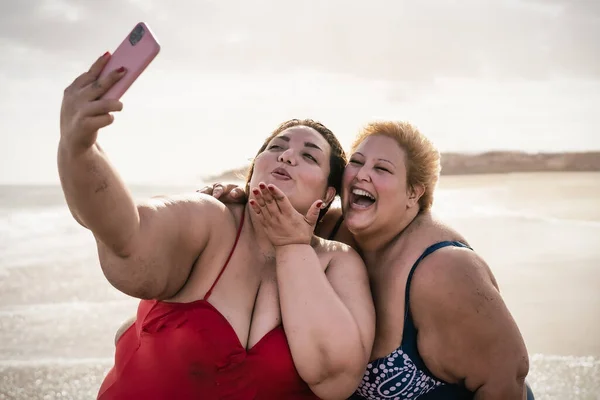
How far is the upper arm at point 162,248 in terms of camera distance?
7.73 feet

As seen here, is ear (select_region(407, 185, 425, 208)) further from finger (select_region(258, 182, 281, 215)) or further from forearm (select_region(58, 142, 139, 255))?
forearm (select_region(58, 142, 139, 255))

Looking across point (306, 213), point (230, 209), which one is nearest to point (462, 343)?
point (306, 213)

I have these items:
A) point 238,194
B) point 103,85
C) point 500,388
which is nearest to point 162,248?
point 103,85

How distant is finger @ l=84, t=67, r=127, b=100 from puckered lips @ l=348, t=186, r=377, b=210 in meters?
1.45

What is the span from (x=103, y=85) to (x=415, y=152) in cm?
169

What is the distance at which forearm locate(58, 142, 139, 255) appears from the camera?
2.09m

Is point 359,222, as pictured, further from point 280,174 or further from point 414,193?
point 280,174

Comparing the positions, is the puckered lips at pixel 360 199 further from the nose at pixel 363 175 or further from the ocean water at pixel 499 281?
the ocean water at pixel 499 281

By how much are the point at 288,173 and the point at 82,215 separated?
1.12 metres

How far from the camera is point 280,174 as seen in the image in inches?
121

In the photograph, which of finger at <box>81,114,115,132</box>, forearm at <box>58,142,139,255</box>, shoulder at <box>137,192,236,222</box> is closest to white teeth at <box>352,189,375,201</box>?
shoulder at <box>137,192,236,222</box>

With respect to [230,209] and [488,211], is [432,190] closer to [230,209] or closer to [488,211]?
[230,209]

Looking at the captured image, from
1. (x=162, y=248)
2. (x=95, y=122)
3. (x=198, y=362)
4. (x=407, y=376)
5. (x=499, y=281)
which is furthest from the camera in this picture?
(x=499, y=281)

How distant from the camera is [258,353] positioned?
2658mm
